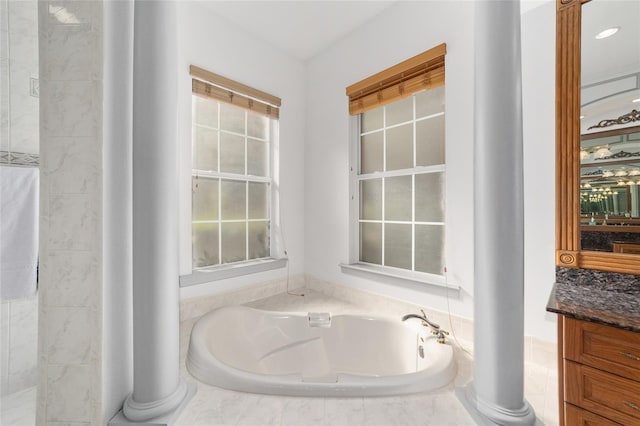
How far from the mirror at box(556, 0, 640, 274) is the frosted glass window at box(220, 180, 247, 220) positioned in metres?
2.24

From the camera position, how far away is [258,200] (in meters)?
2.55

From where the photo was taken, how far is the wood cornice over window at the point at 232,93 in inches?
79.7

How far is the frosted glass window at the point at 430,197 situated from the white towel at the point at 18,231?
2.31 meters

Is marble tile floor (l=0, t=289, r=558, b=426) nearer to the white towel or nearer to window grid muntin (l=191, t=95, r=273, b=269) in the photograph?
the white towel

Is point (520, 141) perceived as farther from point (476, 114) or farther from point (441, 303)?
point (441, 303)

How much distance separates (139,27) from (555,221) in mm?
2149

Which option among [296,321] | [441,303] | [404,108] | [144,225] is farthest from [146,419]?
[404,108]

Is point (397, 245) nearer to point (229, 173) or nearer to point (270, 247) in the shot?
point (270, 247)

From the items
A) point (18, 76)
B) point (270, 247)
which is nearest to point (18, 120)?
point (18, 76)

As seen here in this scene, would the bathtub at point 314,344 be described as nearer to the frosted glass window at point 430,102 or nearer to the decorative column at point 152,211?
the decorative column at point 152,211

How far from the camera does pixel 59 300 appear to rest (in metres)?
1.04

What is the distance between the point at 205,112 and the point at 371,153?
1.47m

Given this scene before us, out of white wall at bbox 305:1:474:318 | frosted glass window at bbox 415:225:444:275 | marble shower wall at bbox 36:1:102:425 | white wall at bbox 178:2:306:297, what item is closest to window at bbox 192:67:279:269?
white wall at bbox 178:2:306:297

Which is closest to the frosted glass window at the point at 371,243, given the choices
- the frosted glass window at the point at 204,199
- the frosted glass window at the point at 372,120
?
the frosted glass window at the point at 372,120
